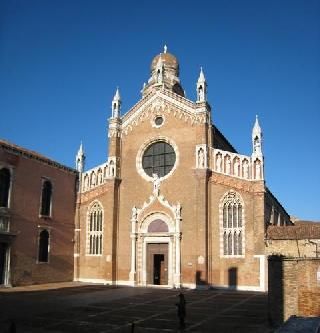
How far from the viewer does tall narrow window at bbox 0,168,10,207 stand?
2810cm

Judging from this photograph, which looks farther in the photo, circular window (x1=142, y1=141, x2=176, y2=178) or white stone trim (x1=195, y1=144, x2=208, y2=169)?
circular window (x1=142, y1=141, x2=176, y2=178)

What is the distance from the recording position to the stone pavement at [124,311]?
1445cm

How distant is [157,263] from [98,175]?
8.48 metres

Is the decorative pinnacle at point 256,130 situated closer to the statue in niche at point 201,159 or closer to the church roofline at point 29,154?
the statue in niche at point 201,159

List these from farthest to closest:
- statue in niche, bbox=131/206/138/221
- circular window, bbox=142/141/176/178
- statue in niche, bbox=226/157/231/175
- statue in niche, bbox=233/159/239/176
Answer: circular window, bbox=142/141/176/178 → statue in niche, bbox=131/206/138/221 → statue in niche, bbox=226/157/231/175 → statue in niche, bbox=233/159/239/176

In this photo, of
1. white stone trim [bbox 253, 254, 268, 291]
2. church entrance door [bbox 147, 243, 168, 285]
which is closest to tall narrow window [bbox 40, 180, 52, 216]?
church entrance door [bbox 147, 243, 168, 285]

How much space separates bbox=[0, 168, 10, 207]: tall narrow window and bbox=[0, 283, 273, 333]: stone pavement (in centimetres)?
563

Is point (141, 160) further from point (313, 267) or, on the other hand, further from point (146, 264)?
point (313, 267)

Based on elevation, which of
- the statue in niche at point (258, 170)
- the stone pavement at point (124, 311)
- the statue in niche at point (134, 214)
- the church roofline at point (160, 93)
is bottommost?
the stone pavement at point (124, 311)

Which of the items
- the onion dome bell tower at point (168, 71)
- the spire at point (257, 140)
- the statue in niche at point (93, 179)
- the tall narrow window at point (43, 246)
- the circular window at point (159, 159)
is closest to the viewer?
the spire at point (257, 140)

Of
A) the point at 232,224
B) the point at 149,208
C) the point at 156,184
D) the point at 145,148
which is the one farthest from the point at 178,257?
the point at 145,148

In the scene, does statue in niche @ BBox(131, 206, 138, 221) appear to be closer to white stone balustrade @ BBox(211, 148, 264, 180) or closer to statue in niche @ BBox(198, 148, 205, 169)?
statue in niche @ BBox(198, 148, 205, 169)

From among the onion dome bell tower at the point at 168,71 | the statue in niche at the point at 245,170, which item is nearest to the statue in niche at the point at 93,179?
the onion dome bell tower at the point at 168,71

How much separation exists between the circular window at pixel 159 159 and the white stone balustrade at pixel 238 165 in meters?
3.47
